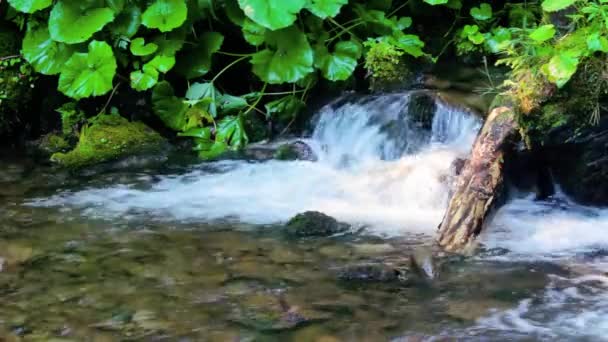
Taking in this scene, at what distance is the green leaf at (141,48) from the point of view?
5.70 metres

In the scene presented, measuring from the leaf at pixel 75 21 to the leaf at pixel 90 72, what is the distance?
12cm

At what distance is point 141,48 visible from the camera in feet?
18.7

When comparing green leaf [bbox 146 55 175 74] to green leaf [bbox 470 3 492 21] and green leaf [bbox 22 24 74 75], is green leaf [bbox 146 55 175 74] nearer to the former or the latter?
green leaf [bbox 22 24 74 75]

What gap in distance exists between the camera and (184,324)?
9.91 feet

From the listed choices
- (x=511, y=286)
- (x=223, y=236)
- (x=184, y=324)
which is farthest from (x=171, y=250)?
(x=511, y=286)

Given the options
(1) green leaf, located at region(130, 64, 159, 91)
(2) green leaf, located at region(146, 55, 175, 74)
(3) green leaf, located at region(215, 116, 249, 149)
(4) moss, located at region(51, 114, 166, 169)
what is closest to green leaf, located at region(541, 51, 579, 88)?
(3) green leaf, located at region(215, 116, 249, 149)

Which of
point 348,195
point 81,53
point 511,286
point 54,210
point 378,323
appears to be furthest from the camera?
point 81,53

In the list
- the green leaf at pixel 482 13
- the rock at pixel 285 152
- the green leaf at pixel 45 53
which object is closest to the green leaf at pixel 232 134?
the rock at pixel 285 152

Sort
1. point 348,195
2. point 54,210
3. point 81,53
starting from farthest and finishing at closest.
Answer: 1. point 81,53
2. point 348,195
3. point 54,210

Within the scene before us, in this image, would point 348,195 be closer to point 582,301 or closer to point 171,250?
point 171,250

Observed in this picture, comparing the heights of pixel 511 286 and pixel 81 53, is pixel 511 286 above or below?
below

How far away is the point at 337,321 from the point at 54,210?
2384mm

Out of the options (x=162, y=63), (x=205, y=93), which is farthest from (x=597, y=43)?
(x=162, y=63)

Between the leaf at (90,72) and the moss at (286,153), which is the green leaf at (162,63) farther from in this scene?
the moss at (286,153)
